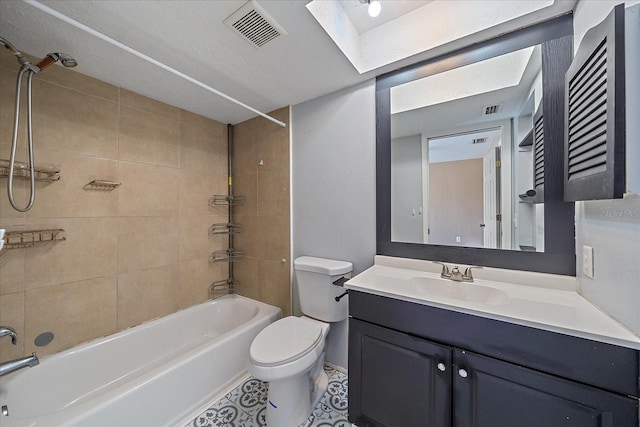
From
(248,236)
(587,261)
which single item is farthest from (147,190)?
(587,261)

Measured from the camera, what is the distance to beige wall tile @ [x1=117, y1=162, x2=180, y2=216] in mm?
1785

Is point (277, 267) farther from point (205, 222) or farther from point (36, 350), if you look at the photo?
point (36, 350)

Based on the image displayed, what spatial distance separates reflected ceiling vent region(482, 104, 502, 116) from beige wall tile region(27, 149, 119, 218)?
2462 millimetres

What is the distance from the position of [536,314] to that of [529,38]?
133 cm

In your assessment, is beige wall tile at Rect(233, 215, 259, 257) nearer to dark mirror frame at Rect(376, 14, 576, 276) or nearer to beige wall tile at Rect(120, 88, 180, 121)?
beige wall tile at Rect(120, 88, 180, 121)

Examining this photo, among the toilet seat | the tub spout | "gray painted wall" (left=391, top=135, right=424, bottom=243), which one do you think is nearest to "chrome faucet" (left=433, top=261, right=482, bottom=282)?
"gray painted wall" (left=391, top=135, right=424, bottom=243)

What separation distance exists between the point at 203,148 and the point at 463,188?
7.25 ft

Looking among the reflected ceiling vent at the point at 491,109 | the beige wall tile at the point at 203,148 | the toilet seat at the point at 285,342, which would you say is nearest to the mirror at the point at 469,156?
the reflected ceiling vent at the point at 491,109

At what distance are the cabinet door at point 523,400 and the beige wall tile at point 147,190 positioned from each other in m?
2.23

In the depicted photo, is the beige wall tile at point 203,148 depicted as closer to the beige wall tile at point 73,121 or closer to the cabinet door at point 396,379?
the beige wall tile at point 73,121

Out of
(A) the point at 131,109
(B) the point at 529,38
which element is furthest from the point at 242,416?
(B) the point at 529,38

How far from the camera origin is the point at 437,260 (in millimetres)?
1439

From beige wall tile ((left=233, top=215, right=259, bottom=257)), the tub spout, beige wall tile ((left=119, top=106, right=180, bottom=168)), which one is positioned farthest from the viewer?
beige wall tile ((left=233, top=215, right=259, bottom=257))

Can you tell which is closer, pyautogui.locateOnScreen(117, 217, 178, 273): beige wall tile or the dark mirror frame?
the dark mirror frame
